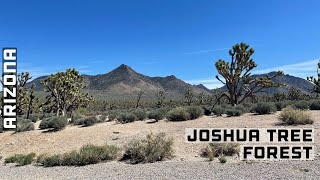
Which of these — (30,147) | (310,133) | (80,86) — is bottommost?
(30,147)

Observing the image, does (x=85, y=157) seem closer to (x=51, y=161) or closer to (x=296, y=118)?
(x=51, y=161)

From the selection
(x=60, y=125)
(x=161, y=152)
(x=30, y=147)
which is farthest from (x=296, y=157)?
(x=60, y=125)

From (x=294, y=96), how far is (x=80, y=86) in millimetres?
52604

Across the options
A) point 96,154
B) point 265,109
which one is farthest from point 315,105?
point 96,154

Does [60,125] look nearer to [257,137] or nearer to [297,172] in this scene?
[257,137]

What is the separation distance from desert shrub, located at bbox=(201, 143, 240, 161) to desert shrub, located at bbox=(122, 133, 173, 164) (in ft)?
4.57

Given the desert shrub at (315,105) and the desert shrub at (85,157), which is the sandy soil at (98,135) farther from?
the desert shrub at (315,105)

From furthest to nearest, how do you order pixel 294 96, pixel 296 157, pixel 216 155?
1. pixel 294 96
2. pixel 216 155
3. pixel 296 157

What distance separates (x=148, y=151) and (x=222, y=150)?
2.71 meters

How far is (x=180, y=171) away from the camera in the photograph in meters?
10.5

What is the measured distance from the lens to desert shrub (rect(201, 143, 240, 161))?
1245 cm

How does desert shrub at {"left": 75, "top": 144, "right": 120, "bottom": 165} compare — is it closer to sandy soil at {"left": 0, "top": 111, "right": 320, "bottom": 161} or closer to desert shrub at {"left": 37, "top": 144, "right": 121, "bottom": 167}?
desert shrub at {"left": 37, "top": 144, "right": 121, "bottom": 167}

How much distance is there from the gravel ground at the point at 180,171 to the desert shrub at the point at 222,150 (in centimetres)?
103

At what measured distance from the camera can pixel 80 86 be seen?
44000 mm
